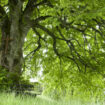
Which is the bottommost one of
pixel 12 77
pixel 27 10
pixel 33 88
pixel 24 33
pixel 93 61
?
pixel 33 88

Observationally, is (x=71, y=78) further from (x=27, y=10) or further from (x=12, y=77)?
(x=27, y=10)

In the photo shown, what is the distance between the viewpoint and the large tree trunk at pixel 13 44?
263 inches

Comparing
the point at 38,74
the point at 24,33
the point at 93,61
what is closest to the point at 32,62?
the point at 38,74

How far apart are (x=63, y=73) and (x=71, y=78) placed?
588 mm

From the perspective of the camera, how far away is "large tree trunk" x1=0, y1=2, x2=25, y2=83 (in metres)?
6.67

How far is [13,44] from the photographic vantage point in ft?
22.9

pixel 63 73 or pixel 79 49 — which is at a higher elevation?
pixel 79 49

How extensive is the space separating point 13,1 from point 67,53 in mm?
3440

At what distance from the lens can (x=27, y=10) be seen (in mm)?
7801

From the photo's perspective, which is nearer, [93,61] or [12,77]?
[12,77]

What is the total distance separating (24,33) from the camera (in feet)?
24.7

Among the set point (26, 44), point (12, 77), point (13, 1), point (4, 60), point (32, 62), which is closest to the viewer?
point (12, 77)

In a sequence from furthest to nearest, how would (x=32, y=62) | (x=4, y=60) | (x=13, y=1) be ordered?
(x=32, y=62) → (x=13, y=1) → (x=4, y=60)

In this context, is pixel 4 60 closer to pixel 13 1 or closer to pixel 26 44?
pixel 13 1
